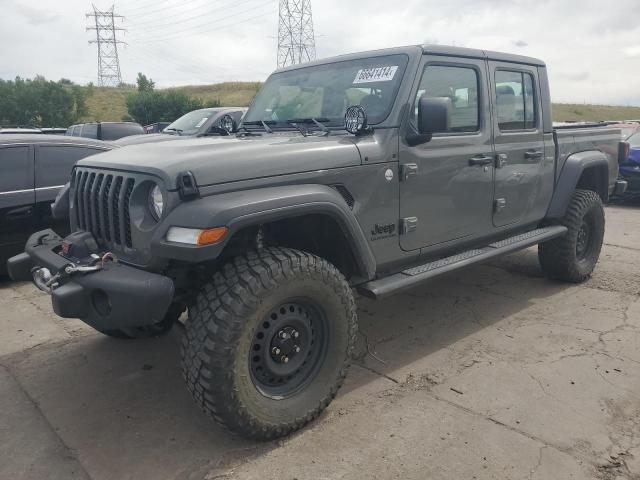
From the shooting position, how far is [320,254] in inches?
127

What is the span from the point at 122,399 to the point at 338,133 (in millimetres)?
2060

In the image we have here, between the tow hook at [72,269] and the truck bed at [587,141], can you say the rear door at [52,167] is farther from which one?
the truck bed at [587,141]

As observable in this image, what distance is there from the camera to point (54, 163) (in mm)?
5578

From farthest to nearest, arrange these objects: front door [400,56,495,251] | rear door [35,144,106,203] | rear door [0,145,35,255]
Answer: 1. rear door [35,144,106,203]
2. rear door [0,145,35,255]
3. front door [400,56,495,251]

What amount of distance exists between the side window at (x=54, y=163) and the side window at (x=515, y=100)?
4058mm

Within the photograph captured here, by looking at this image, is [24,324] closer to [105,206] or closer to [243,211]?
[105,206]

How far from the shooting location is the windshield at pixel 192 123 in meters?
9.77

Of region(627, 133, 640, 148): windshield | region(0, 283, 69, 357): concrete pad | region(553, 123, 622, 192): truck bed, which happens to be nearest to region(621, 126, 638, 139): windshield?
region(627, 133, 640, 148): windshield

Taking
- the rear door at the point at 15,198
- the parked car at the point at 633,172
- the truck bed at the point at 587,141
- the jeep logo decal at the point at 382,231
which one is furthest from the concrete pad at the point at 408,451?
the parked car at the point at 633,172

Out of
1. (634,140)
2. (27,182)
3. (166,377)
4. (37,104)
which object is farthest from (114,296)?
(37,104)

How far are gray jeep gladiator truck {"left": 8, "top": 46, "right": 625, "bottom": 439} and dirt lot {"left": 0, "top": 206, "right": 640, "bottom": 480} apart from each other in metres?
0.27

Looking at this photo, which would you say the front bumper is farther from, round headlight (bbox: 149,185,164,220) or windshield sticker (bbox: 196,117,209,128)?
windshield sticker (bbox: 196,117,209,128)

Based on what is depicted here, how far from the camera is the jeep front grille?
2775 millimetres

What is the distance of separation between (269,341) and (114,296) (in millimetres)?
772
